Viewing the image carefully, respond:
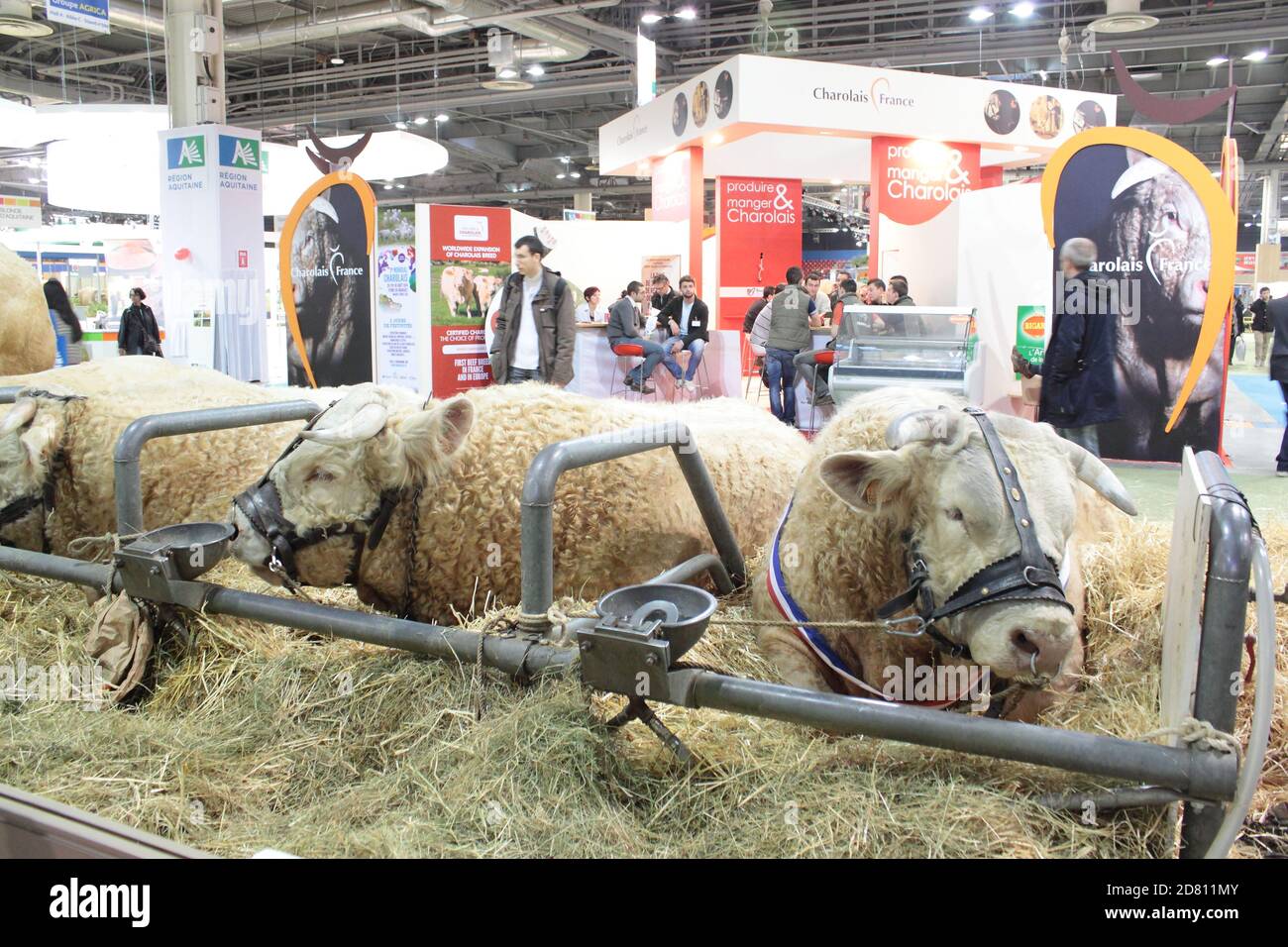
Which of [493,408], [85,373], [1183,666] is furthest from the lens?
[85,373]

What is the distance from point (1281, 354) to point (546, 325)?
621 centimetres

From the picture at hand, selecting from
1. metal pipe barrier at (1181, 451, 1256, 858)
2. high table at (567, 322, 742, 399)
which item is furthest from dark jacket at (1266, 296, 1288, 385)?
metal pipe barrier at (1181, 451, 1256, 858)

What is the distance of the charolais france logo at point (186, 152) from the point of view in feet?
28.8

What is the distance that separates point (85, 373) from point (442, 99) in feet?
53.5

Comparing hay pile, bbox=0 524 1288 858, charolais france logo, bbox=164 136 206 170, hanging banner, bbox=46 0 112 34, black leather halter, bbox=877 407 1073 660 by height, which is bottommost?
hay pile, bbox=0 524 1288 858

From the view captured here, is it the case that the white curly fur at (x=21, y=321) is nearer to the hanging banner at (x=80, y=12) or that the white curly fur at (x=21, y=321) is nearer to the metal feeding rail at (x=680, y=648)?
the metal feeding rail at (x=680, y=648)

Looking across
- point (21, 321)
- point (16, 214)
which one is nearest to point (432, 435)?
point (21, 321)

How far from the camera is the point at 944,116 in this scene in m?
14.1

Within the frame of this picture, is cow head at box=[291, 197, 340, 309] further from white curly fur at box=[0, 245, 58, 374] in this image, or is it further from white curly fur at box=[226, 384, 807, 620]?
white curly fur at box=[226, 384, 807, 620]

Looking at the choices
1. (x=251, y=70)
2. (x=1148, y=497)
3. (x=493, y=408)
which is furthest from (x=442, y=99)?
(x=493, y=408)

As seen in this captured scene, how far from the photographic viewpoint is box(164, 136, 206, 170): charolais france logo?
8.79 metres

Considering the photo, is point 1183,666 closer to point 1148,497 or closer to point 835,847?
point 835,847

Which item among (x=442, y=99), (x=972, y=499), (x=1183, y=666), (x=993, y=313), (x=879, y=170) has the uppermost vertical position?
(x=442, y=99)

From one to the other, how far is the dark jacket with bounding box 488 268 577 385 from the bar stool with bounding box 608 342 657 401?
324 cm
